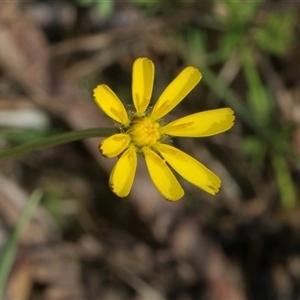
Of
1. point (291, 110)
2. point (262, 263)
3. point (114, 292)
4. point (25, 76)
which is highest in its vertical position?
point (291, 110)

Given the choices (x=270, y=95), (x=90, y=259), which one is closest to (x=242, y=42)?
(x=270, y=95)

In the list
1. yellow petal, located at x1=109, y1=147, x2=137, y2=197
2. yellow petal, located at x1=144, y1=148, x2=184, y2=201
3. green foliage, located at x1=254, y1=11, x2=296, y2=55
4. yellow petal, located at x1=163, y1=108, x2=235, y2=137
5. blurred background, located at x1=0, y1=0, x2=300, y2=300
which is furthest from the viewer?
green foliage, located at x1=254, y1=11, x2=296, y2=55

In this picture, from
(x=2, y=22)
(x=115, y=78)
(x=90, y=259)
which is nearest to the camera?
(x=2, y=22)

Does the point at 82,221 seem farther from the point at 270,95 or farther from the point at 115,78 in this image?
the point at 270,95

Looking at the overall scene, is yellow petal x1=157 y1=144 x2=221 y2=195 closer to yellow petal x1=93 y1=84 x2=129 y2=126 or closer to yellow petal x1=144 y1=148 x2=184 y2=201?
yellow petal x1=144 y1=148 x2=184 y2=201

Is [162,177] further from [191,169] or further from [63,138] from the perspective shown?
[63,138]

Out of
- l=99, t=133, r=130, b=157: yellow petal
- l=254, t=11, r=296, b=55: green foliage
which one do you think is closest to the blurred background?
l=254, t=11, r=296, b=55: green foliage

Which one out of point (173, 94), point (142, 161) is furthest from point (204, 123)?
point (142, 161)

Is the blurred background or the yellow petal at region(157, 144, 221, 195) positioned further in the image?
the blurred background

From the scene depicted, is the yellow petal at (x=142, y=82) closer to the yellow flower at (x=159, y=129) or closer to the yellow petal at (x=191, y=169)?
the yellow flower at (x=159, y=129)
